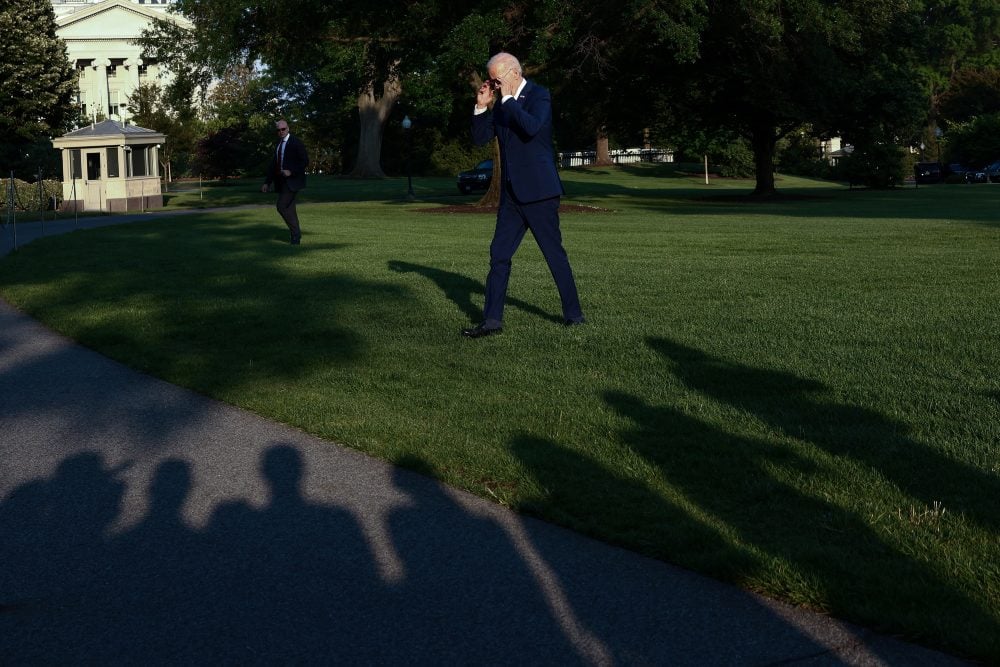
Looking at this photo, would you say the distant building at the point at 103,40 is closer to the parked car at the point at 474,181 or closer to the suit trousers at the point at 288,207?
the parked car at the point at 474,181

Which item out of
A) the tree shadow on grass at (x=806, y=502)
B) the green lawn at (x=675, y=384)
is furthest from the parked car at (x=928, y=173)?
the tree shadow on grass at (x=806, y=502)

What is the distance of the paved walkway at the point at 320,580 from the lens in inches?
144

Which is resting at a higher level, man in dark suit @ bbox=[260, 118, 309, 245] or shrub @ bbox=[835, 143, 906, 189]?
shrub @ bbox=[835, 143, 906, 189]

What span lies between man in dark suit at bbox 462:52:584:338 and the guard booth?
35.0 m

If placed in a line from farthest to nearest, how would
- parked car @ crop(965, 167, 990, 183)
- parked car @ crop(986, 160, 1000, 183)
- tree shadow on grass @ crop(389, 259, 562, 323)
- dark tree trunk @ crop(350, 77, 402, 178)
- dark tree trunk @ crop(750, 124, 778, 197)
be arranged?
parked car @ crop(965, 167, 990, 183) < dark tree trunk @ crop(350, 77, 402, 178) < parked car @ crop(986, 160, 1000, 183) < dark tree trunk @ crop(750, 124, 778, 197) < tree shadow on grass @ crop(389, 259, 562, 323)

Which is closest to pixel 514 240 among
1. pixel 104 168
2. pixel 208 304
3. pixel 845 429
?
pixel 208 304

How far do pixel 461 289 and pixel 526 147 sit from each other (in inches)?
149

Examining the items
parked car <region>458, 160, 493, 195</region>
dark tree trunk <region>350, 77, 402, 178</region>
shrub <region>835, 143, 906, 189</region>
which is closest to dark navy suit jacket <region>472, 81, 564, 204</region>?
parked car <region>458, 160, 493, 195</region>

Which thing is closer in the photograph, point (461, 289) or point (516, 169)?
point (516, 169)

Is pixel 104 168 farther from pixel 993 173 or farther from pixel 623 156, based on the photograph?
pixel 623 156

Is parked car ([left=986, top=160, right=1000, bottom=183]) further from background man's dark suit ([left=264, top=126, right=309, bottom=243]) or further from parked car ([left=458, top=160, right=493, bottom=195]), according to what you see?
background man's dark suit ([left=264, top=126, right=309, bottom=243])

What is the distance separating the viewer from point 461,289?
13.0 metres

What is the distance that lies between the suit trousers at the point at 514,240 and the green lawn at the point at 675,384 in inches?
12.1

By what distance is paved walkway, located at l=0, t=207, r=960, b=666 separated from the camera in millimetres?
3648
